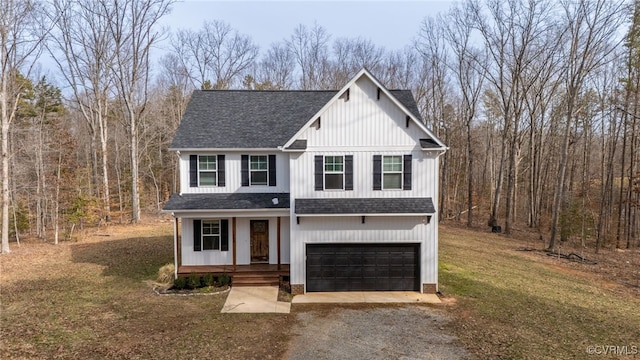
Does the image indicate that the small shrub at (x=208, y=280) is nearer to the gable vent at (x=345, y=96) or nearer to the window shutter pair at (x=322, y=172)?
the window shutter pair at (x=322, y=172)

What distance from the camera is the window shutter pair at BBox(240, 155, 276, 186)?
15.7 m

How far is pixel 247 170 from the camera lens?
1577 centimetres

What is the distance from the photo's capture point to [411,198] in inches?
552

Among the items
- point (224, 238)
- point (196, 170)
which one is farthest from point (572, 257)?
point (196, 170)

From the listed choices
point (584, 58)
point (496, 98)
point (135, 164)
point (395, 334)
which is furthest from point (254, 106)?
point (496, 98)

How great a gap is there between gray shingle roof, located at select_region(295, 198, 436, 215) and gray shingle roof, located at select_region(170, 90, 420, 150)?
138 inches

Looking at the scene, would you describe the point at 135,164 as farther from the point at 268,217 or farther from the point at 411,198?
the point at 411,198

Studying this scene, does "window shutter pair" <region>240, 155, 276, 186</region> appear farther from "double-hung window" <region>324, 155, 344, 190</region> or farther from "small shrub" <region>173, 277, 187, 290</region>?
"small shrub" <region>173, 277, 187, 290</region>

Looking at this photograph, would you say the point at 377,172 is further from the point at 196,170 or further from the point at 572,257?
the point at 572,257

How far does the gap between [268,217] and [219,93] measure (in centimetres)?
773

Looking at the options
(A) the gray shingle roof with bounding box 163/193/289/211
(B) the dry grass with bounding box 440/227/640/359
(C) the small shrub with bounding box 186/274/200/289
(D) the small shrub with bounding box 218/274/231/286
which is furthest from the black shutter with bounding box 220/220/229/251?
(B) the dry grass with bounding box 440/227/640/359

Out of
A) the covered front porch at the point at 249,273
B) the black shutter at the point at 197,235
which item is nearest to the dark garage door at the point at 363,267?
the covered front porch at the point at 249,273

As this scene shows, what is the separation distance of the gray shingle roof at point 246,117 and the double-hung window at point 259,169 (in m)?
0.60

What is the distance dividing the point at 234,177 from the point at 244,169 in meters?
0.55
